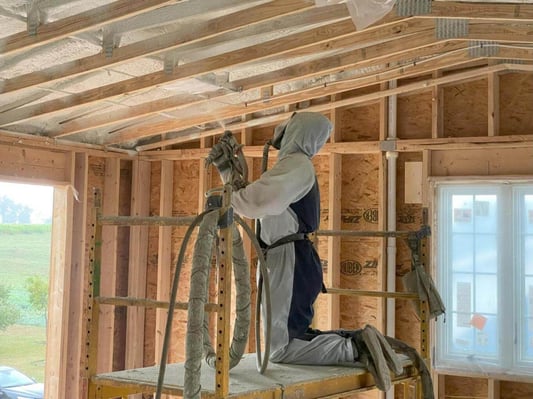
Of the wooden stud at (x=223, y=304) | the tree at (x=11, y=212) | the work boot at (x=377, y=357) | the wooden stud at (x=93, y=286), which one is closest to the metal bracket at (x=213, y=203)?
the wooden stud at (x=223, y=304)

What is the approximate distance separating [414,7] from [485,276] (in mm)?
2593

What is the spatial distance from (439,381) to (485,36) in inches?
113

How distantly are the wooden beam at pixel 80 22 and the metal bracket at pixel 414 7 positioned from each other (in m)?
1.45

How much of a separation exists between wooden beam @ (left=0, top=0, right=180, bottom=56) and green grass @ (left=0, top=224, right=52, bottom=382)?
5632 mm

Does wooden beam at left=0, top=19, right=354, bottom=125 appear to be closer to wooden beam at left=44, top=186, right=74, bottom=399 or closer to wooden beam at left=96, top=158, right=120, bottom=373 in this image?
wooden beam at left=44, top=186, right=74, bottom=399

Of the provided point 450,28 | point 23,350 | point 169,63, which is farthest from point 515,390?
point 23,350

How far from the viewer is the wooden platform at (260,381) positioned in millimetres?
2773

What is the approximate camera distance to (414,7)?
425 centimetres

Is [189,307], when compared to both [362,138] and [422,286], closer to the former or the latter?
[422,286]

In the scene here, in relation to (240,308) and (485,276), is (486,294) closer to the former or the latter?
(485,276)

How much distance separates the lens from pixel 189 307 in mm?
2555

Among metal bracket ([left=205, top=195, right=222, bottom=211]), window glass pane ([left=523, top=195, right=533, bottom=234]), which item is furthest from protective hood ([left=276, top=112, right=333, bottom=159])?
window glass pane ([left=523, top=195, right=533, bottom=234])

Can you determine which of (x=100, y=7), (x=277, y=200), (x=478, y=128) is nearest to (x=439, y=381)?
(x=478, y=128)

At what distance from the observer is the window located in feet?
19.1
